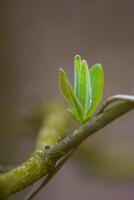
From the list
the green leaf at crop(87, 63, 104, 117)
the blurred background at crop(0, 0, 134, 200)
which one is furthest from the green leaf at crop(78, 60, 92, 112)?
the blurred background at crop(0, 0, 134, 200)

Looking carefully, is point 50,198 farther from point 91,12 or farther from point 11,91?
point 91,12

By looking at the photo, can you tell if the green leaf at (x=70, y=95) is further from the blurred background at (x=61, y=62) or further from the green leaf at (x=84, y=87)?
the blurred background at (x=61, y=62)

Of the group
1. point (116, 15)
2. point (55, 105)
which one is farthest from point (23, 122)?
point (116, 15)

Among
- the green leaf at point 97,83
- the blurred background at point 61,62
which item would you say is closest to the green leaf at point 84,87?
the green leaf at point 97,83

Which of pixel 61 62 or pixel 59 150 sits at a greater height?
pixel 61 62


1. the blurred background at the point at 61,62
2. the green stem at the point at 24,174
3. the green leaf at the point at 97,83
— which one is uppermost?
the blurred background at the point at 61,62

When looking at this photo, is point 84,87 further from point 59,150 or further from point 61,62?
point 61,62

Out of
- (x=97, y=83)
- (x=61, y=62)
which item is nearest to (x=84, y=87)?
(x=97, y=83)
